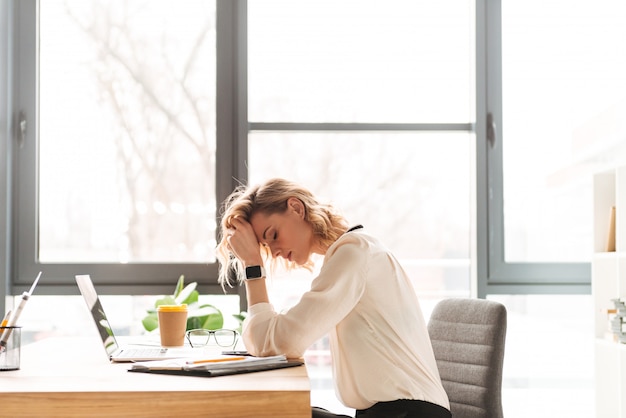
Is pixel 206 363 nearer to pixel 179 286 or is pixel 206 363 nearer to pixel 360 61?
pixel 179 286

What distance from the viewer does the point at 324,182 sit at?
404 centimetres

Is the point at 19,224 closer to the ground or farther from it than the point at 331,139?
closer to the ground

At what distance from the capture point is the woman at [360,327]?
1889 mm

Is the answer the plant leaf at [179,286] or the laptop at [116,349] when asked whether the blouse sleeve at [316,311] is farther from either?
the plant leaf at [179,286]

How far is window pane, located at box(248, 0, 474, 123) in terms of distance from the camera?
13.2ft

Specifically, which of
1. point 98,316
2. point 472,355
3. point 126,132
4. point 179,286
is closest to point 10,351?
point 98,316

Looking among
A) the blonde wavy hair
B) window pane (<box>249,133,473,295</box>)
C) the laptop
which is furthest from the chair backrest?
window pane (<box>249,133,473,295</box>)

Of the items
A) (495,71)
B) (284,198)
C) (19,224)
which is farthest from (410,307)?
(19,224)

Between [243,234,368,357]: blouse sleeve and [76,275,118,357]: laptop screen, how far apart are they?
1.23 feet

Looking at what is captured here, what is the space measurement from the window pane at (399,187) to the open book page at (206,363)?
7.30 feet

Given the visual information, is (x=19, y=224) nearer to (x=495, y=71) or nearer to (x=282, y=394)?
(x=495, y=71)

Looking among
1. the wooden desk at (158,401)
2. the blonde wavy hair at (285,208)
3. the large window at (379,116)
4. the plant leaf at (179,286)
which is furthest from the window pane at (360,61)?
the wooden desk at (158,401)

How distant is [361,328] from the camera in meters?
1.97

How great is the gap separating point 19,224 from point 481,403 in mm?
2572
